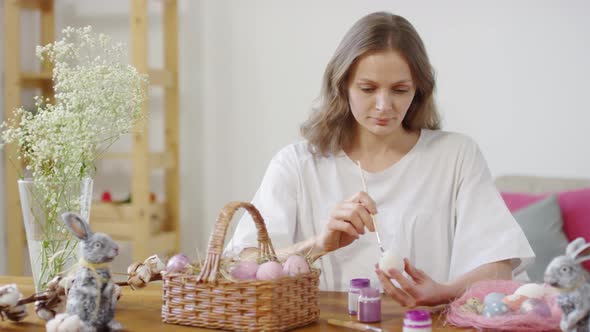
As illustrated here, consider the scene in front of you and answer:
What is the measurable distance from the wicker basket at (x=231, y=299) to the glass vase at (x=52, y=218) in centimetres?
31

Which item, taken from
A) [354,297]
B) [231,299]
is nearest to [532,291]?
[354,297]

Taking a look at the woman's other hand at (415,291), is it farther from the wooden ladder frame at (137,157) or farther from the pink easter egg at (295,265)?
the wooden ladder frame at (137,157)

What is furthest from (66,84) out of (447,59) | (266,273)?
(447,59)

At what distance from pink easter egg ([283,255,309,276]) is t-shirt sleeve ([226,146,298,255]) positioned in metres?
0.54

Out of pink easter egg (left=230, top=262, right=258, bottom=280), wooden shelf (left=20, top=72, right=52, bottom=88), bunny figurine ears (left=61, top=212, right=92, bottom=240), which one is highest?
wooden shelf (left=20, top=72, right=52, bottom=88)

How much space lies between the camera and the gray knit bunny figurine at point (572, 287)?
4.42ft

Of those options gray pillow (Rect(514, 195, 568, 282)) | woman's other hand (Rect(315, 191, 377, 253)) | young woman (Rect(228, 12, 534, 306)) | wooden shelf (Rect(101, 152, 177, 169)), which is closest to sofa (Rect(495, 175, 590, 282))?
gray pillow (Rect(514, 195, 568, 282))

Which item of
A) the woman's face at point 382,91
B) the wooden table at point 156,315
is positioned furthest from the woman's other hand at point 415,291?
the woman's face at point 382,91

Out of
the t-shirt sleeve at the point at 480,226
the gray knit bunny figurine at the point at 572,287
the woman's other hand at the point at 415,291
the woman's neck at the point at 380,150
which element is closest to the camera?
the gray knit bunny figurine at the point at 572,287

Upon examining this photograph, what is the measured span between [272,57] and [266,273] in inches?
112

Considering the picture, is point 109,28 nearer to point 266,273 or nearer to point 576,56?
point 576,56

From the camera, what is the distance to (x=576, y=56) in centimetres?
372

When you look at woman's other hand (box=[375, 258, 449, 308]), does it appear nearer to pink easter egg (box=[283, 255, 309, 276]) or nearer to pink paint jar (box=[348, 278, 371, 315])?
pink paint jar (box=[348, 278, 371, 315])

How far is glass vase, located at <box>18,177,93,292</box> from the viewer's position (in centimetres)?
179
